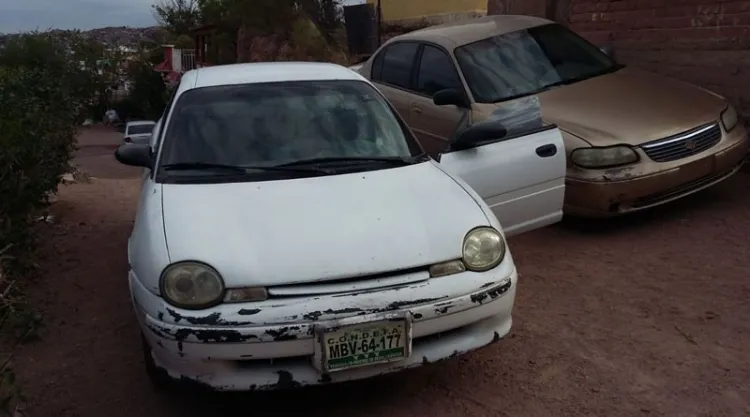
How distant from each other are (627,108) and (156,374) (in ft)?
14.0

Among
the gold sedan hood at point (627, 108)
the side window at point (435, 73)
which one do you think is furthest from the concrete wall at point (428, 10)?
the gold sedan hood at point (627, 108)

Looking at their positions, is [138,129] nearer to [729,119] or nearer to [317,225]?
[729,119]

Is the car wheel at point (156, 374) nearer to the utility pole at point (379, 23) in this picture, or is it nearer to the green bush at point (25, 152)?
the green bush at point (25, 152)

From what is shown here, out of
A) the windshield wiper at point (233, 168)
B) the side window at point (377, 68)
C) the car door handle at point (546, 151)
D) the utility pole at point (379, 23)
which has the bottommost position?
the car door handle at point (546, 151)

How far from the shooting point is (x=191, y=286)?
311 cm

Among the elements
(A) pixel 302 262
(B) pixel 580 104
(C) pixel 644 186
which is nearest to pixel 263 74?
(A) pixel 302 262

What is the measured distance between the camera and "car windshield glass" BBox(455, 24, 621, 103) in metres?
6.62

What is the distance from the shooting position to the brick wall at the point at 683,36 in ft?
23.4

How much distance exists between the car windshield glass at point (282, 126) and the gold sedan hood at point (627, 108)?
75.3 inches

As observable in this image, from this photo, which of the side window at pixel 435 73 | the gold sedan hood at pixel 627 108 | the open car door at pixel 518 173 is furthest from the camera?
the side window at pixel 435 73

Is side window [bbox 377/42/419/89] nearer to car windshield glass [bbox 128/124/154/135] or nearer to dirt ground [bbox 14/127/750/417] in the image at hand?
dirt ground [bbox 14/127/750/417]

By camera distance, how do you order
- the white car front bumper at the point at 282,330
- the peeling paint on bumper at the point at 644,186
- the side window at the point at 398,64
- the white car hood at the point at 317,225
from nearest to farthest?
the white car front bumper at the point at 282,330, the white car hood at the point at 317,225, the peeling paint on bumper at the point at 644,186, the side window at the point at 398,64

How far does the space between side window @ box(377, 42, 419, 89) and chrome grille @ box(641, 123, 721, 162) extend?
100 inches

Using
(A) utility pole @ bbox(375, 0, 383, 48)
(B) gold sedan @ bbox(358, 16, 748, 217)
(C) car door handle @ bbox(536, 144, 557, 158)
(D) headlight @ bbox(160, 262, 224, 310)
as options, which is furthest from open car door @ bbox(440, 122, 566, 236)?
(A) utility pole @ bbox(375, 0, 383, 48)
